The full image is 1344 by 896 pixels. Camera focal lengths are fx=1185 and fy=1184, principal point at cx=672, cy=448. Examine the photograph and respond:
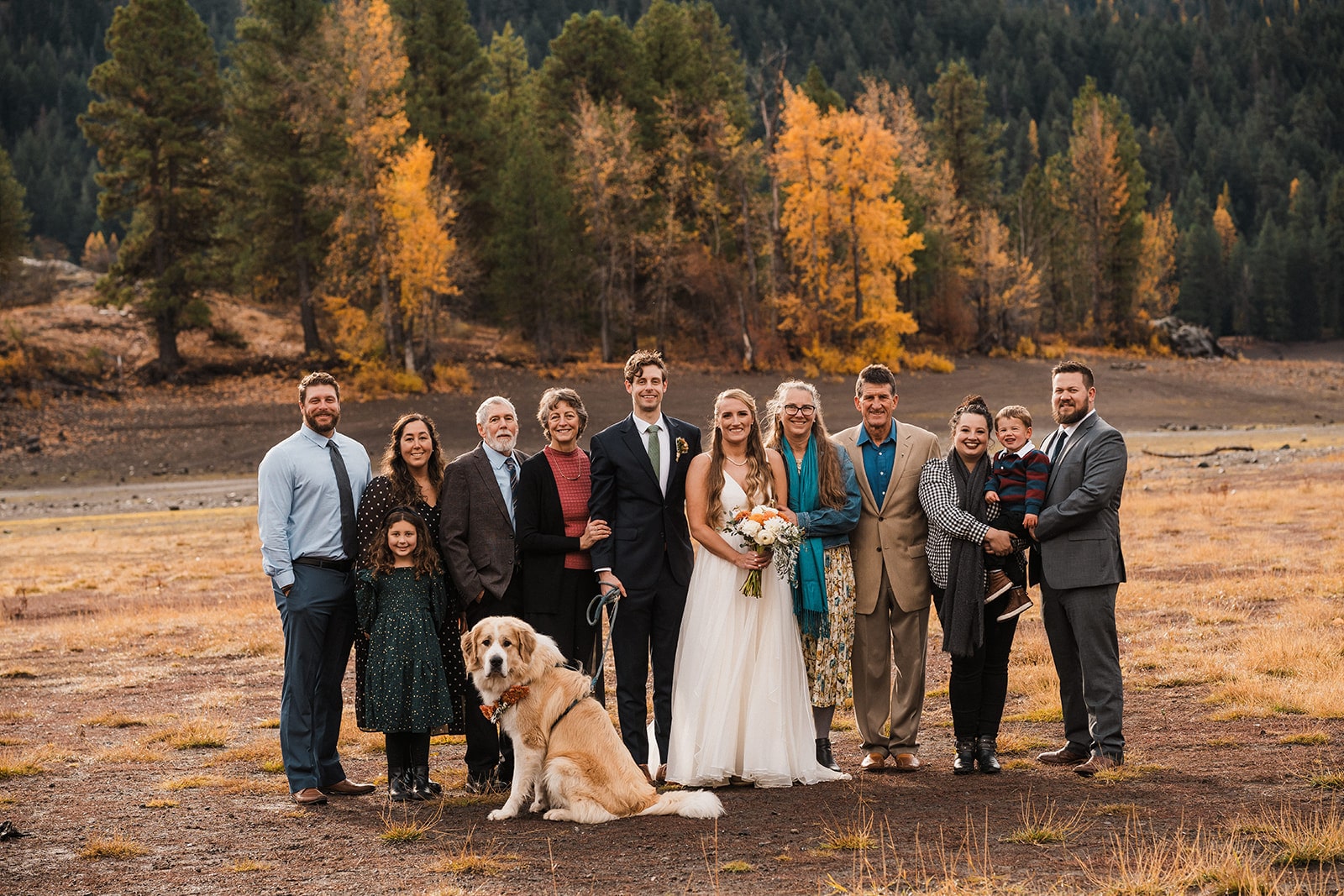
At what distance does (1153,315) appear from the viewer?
249ft

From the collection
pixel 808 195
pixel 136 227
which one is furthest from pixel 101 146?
pixel 808 195

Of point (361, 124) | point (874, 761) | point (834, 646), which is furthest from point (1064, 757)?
point (361, 124)

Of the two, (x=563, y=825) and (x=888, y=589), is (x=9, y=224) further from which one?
(x=563, y=825)

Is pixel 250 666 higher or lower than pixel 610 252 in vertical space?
lower

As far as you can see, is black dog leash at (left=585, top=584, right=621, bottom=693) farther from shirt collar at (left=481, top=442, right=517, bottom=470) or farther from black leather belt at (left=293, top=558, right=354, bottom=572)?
black leather belt at (left=293, top=558, right=354, bottom=572)

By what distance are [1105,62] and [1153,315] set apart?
114 metres

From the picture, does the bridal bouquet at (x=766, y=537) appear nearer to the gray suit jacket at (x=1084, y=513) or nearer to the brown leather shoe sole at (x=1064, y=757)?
the gray suit jacket at (x=1084, y=513)

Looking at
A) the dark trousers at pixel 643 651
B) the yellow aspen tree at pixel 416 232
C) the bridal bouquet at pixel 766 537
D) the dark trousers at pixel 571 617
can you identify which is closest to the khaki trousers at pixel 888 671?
the bridal bouquet at pixel 766 537

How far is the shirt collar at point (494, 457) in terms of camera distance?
707 cm

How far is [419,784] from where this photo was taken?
6828 mm

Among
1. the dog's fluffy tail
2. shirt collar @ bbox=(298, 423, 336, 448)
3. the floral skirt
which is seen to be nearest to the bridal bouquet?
the floral skirt

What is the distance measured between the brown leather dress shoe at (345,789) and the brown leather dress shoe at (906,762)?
3148mm

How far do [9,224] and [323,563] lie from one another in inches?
1793

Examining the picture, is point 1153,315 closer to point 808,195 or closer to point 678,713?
point 808,195
